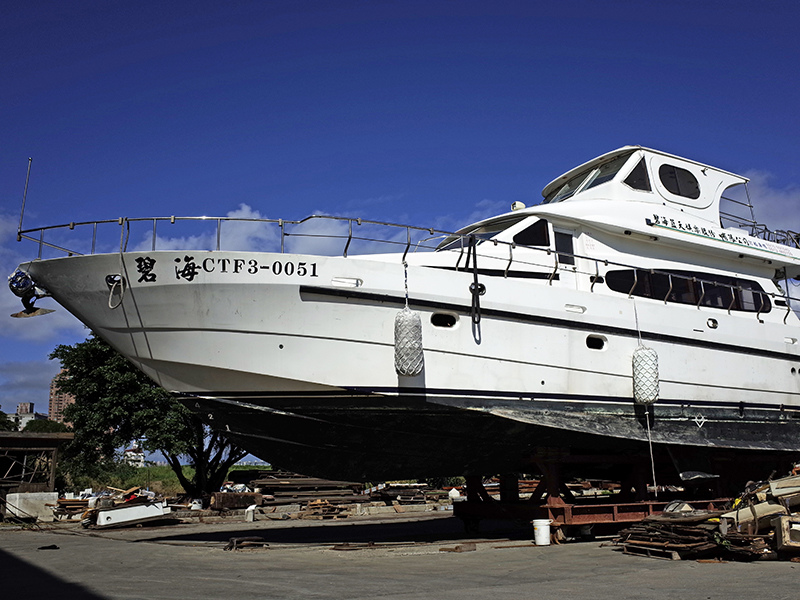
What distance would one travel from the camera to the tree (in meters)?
20.1

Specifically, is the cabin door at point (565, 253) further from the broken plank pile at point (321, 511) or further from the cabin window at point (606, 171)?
the broken plank pile at point (321, 511)

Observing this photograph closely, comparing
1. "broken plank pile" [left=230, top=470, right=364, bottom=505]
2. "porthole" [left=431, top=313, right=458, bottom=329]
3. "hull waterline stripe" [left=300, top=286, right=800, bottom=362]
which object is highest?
"hull waterline stripe" [left=300, top=286, right=800, bottom=362]

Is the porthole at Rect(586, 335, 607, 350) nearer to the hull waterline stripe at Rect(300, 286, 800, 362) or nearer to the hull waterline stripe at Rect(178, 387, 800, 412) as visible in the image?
the hull waterline stripe at Rect(300, 286, 800, 362)

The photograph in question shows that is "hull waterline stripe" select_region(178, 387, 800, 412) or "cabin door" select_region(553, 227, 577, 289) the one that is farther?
"cabin door" select_region(553, 227, 577, 289)

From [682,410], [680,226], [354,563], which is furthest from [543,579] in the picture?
[680,226]

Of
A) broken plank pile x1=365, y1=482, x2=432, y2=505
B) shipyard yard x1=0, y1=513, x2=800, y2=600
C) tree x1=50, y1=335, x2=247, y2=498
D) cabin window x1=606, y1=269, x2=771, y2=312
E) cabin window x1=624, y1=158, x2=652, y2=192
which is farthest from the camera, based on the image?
broken plank pile x1=365, y1=482, x2=432, y2=505

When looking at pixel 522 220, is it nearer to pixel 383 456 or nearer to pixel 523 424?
pixel 523 424

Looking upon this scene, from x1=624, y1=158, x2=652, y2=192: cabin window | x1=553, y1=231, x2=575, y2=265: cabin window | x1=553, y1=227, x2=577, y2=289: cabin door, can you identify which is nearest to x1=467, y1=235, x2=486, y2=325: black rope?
x1=553, y1=227, x2=577, y2=289: cabin door

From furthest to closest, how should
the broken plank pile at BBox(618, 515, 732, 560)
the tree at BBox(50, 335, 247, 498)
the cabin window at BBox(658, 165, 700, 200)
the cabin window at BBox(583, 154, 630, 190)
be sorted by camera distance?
1. the tree at BBox(50, 335, 247, 498)
2. the cabin window at BBox(658, 165, 700, 200)
3. the cabin window at BBox(583, 154, 630, 190)
4. the broken plank pile at BBox(618, 515, 732, 560)

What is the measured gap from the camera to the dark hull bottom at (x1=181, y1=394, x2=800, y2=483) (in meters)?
8.77

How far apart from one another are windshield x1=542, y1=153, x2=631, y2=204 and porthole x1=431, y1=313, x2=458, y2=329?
499 cm

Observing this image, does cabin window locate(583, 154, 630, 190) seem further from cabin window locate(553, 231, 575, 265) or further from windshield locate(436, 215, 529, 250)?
windshield locate(436, 215, 529, 250)

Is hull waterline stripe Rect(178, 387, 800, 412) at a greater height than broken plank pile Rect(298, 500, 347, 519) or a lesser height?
greater

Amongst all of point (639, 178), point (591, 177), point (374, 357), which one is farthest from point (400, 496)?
point (374, 357)
